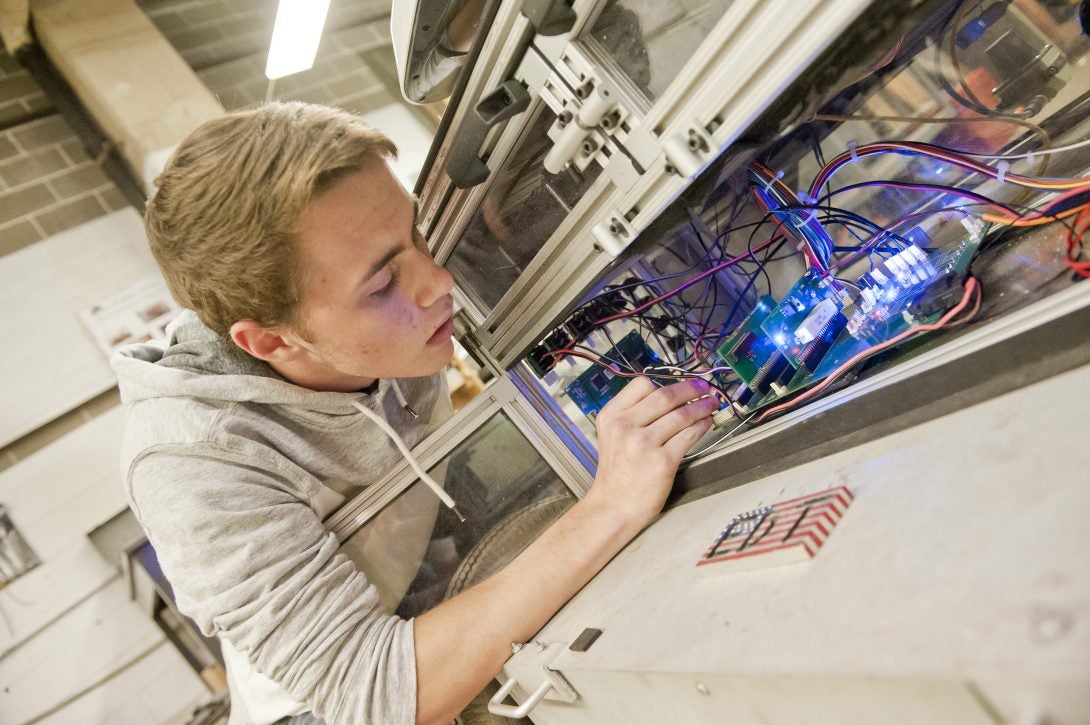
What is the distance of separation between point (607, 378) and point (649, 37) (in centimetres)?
63

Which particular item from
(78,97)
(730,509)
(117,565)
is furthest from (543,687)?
(78,97)

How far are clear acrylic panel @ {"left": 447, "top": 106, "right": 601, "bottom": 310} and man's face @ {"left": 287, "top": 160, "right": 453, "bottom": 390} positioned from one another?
14cm

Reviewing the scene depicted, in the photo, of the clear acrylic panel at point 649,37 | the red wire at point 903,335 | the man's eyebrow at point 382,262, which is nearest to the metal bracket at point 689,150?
the clear acrylic panel at point 649,37

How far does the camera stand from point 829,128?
1.02 m

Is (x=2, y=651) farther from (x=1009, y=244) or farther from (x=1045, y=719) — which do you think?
(x=1009, y=244)

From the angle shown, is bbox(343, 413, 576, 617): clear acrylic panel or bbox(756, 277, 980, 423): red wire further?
bbox(343, 413, 576, 617): clear acrylic panel

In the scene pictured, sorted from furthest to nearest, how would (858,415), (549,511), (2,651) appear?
(2,651), (549,511), (858,415)

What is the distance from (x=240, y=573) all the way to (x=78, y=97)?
257 centimetres

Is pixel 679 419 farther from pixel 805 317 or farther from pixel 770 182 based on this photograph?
pixel 770 182

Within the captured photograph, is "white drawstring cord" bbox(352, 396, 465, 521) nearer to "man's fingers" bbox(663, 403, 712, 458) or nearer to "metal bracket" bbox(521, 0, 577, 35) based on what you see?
"man's fingers" bbox(663, 403, 712, 458)

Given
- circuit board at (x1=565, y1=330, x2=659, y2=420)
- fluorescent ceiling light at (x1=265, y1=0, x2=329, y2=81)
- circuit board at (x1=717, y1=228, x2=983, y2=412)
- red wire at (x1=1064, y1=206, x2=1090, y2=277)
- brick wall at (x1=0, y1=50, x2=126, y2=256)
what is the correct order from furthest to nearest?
brick wall at (x1=0, y1=50, x2=126, y2=256)
fluorescent ceiling light at (x1=265, y1=0, x2=329, y2=81)
circuit board at (x1=565, y1=330, x2=659, y2=420)
circuit board at (x1=717, y1=228, x2=983, y2=412)
red wire at (x1=1064, y1=206, x2=1090, y2=277)

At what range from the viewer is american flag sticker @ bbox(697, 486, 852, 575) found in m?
0.51

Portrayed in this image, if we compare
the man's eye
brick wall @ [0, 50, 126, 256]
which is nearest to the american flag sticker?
the man's eye

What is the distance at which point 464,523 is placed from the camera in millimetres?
1147
